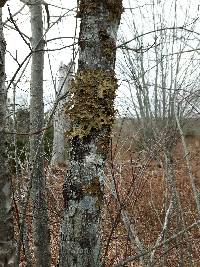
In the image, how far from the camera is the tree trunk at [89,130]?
1729 millimetres

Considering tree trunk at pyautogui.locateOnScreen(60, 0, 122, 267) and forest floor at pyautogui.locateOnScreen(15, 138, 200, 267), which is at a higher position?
tree trunk at pyautogui.locateOnScreen(60, 0, 122, 267)

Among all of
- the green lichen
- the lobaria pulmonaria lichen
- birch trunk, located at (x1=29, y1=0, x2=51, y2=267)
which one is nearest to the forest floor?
birch trunk, located at (x1=29, y1=0, x2=51, y2=267)

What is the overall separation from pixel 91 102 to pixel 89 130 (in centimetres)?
13

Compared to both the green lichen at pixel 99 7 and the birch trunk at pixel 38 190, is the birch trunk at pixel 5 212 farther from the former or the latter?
the birch trunk at pixel 38 190

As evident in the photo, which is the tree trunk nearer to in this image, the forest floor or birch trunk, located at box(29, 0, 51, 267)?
the forest floor

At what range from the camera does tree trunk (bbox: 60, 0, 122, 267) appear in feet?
5.67

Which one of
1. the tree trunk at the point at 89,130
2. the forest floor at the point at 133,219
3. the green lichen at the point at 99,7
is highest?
the green lichen at the point at 99,7

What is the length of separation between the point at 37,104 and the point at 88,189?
1.61m

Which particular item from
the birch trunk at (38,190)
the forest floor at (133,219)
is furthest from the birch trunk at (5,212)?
the birch trunk at (38,190)

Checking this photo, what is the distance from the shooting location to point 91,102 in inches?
71.1

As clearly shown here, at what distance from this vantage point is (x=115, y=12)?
1.82m

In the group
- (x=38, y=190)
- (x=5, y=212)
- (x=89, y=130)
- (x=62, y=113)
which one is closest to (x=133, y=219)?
(x=38, y=190)

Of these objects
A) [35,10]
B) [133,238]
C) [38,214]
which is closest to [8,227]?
[133,238]

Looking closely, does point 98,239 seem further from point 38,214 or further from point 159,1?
point 159,1
